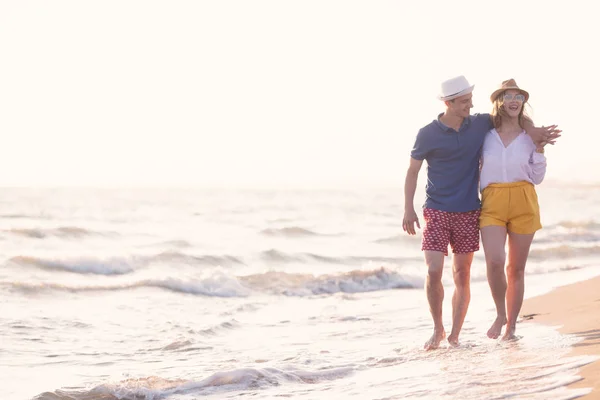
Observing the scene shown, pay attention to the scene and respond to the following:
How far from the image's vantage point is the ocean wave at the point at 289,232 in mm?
23409

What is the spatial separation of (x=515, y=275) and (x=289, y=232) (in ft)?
58.7

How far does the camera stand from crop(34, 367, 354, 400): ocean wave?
533cm

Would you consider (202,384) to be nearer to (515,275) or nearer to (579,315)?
(515,275)

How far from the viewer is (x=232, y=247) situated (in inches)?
775

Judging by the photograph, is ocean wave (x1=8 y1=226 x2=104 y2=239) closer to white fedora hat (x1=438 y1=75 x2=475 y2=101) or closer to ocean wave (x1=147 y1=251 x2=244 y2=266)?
ocean wave (x1=147 y1=251 x2=244 y2=266)

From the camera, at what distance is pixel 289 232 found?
2370 cm

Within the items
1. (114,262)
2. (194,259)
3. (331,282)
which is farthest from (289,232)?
(331,282)

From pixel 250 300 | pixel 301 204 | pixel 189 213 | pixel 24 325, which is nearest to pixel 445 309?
pixel 250 300

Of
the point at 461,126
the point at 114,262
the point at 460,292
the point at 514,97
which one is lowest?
the point at 114,262

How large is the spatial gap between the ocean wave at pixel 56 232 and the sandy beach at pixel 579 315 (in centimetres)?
1377

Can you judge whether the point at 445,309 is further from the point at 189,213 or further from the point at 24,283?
the point at 189,213

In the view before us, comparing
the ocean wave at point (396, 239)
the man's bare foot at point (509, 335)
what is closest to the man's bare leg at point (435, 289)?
the man's bare foot at point (509, 335)

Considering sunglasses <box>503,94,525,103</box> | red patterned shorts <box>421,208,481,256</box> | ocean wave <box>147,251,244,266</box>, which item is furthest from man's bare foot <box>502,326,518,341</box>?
ocean wave <box>147,251,244,266</box>

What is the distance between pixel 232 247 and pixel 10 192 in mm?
24612
